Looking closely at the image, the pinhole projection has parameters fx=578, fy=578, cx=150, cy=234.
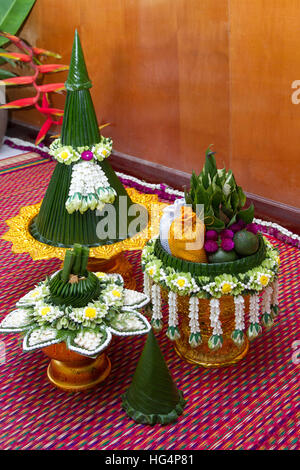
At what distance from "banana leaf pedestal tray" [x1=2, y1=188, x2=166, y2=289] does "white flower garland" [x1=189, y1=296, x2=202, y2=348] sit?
41cm

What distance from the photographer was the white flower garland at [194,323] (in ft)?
5.10

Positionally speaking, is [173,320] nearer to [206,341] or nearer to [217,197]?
[206,341]

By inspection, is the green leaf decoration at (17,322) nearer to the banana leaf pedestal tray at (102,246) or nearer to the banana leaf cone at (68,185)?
the banana leaf pedestal tray at (102,246)

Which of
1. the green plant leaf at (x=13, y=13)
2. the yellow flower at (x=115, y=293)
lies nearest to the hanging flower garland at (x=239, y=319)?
the yellow flower at (x=115, y=293)

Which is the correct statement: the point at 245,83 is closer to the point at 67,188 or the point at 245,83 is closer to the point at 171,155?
the point at 171,155

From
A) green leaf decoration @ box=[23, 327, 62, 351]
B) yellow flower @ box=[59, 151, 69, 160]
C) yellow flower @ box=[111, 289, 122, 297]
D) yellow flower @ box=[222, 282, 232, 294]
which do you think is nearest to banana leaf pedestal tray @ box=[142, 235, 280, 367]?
yellow flower @ box=[222, 282, 232, 294]

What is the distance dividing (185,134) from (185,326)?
142cm

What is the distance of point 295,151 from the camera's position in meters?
2.37

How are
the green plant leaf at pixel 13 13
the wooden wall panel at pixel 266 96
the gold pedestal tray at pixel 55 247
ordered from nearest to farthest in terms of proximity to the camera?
1. the gold pedestal tray at pixel 55 247
2. the wooden wall panel at pixel 266 96
3. the green plant leaf at pixel 13 13

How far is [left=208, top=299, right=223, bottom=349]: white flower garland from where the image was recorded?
5.09ft

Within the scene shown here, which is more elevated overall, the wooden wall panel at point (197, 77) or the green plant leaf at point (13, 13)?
the green plant leaf at point (13, 13)

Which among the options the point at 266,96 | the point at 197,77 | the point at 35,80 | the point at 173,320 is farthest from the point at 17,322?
the point at 35,80

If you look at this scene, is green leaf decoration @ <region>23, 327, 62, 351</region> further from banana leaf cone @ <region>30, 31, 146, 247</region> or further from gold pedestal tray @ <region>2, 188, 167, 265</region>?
banana leaf cone @ <region>30, 31, 146, 247</region>

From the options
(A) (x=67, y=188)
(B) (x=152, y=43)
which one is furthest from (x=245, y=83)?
(A) (x=67, y=188)
